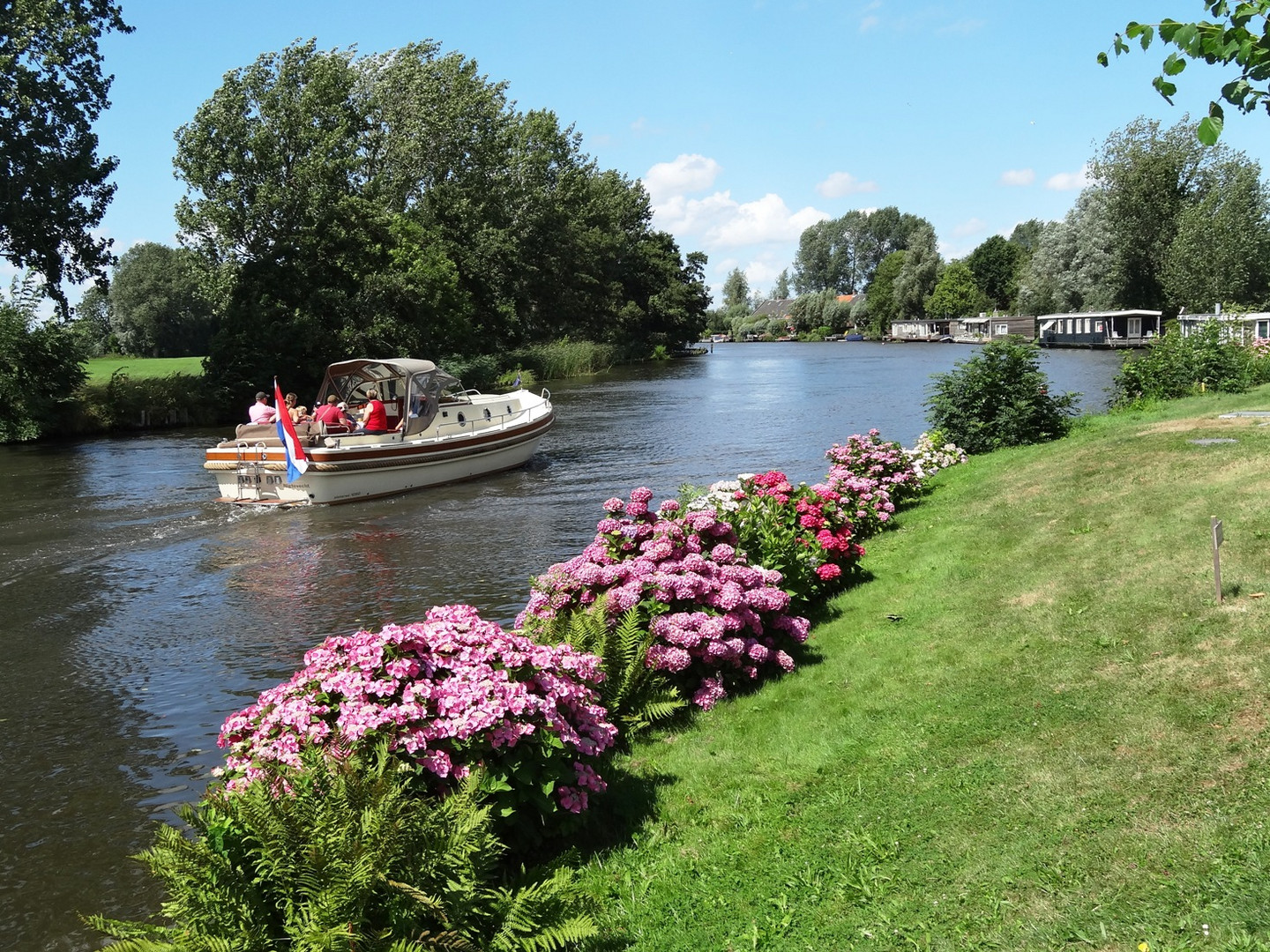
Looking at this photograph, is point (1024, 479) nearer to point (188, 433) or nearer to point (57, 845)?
point (57, 845)

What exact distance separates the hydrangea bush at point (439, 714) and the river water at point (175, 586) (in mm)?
2233

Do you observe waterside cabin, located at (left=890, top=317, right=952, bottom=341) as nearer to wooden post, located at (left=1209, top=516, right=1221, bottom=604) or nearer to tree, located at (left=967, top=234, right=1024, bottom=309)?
tree, located at (left=967, top=234, right=1024, bottom=309)

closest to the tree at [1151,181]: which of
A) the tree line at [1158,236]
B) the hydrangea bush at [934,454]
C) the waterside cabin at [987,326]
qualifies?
the tree line at [1158,236]

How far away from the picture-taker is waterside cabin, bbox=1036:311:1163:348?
75000 mm

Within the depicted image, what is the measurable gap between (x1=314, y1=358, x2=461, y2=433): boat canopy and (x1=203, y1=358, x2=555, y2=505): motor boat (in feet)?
0.07

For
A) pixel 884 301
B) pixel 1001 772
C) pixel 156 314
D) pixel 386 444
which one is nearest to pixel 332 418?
pixel 386 444

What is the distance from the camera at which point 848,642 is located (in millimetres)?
8953

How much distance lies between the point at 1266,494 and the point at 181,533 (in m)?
17.6

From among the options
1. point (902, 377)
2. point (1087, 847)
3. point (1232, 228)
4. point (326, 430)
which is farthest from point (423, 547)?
point (1232, 228)

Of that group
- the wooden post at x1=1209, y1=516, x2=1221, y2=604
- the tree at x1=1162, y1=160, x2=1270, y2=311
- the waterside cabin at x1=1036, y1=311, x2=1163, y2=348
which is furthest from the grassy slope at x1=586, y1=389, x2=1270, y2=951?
the waterside cabin at x1=1036, y1=311, x2=1163, y2=348

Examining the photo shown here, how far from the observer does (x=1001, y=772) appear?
565 centimetres

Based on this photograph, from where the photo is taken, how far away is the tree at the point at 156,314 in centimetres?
9456

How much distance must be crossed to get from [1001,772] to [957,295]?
12990 cm

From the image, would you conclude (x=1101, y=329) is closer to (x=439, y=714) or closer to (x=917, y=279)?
(x=917, y=279)
